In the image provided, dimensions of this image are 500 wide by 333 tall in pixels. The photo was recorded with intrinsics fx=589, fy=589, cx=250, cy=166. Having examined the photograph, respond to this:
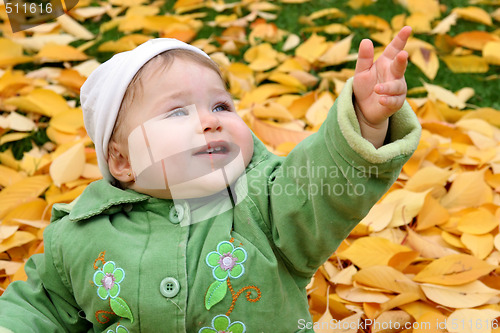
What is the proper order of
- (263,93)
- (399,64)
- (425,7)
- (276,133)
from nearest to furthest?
(399,64)
(276,133)
(263,93)
(425,7)

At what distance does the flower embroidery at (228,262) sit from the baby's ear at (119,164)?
0.88ft

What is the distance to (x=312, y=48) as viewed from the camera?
2.58m

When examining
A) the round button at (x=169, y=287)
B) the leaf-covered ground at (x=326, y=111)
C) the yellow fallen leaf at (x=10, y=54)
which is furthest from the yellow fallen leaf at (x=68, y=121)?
the round button at (x=169, y=287)

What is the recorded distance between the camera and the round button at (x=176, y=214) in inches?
45.6

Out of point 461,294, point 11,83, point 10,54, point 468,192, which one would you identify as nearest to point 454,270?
point 461,294

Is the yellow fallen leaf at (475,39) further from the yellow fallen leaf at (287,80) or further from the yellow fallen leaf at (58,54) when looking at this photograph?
the yellow fallen leaf at (58,54)

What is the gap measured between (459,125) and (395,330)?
91cm

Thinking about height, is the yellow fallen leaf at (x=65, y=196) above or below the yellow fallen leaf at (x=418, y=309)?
below

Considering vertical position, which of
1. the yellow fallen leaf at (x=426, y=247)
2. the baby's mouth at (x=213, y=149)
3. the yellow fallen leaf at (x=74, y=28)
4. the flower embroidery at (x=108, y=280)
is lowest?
the yellow fallen leaf at (x=74, y=28)

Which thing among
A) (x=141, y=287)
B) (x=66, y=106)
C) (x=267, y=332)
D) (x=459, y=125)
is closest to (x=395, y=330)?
(x=267, y=332)

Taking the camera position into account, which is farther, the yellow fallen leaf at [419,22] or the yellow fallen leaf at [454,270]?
the yellow fallen leaf at [419,22]

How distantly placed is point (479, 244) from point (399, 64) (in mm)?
860

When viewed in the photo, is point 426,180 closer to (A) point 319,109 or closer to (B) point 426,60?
(A) point 319,109

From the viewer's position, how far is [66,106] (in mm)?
2234
